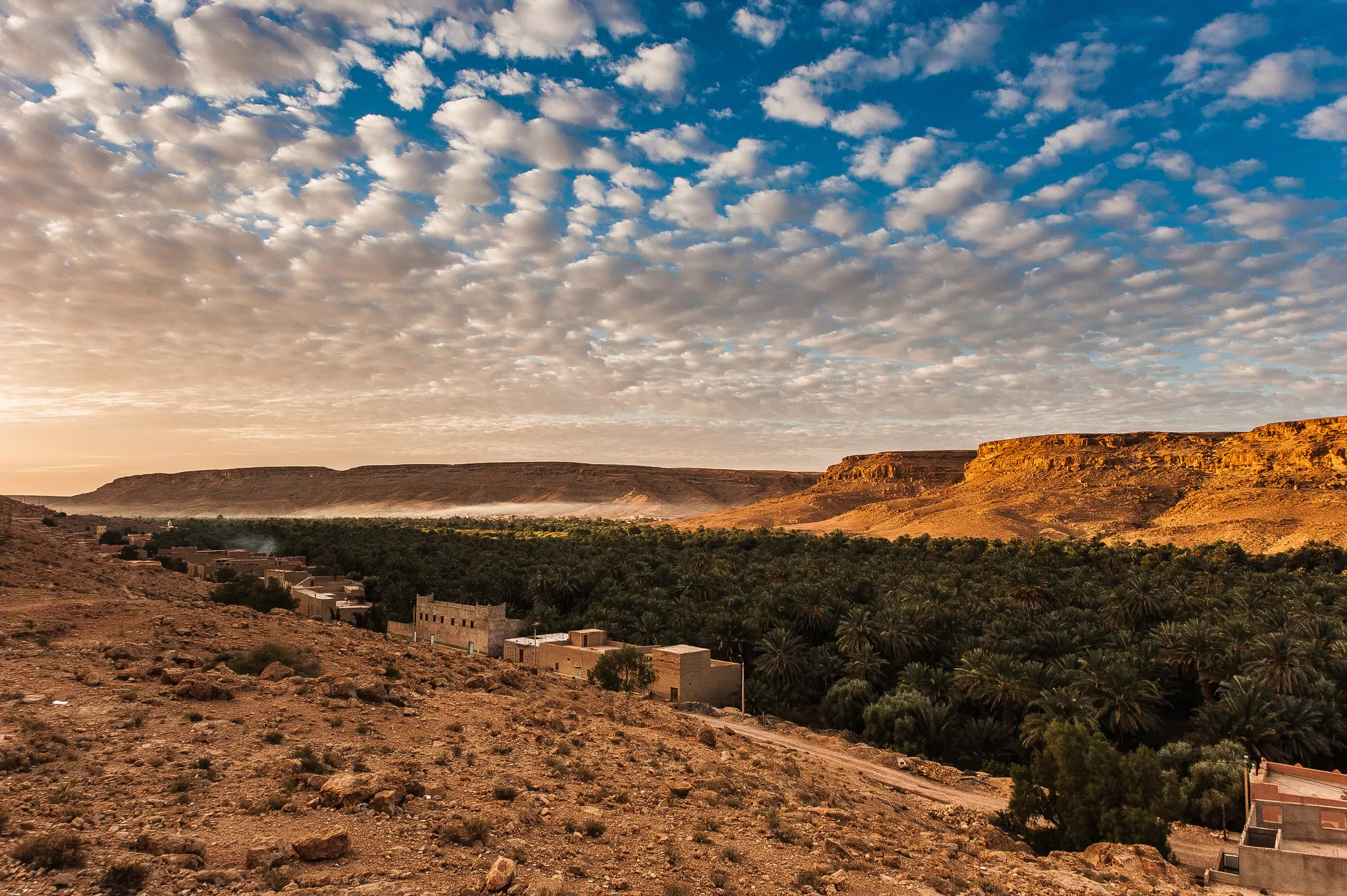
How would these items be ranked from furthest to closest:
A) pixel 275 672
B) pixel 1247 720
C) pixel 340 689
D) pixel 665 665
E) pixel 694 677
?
1. pixel 694 677
2. pixel 665 665
3. pixel 1247 720
4. pixel 275 672
5. pixel 340 689

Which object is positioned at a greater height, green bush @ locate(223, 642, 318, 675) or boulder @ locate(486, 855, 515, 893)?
green bush @ locate(223, 642, 318, 675)

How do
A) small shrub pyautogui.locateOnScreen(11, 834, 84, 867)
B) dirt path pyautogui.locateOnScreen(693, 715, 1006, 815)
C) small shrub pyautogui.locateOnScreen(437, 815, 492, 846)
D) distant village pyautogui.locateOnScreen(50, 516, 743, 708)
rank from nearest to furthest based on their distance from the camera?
small shrub pyautogui.locateOnScreen(11, 834, 84, 867) < small shrub pyautogui.locateOnScreen(437, 815, 492, 846) < dirt path pyautogui.locateOnScreen(693, 715, 1006, 815) < distant village pyautogui.locateOnScreen(50, 516, 743, 708)

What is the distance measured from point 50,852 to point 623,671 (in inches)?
860

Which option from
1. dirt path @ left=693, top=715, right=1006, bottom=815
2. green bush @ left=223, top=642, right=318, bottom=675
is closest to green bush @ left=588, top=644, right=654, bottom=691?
dirt path @ left=693, top=715, right=1006, bottom=815

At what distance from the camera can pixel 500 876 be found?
786 cm

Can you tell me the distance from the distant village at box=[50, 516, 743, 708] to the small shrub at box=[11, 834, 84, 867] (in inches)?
660

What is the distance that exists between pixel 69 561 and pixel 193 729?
19.6 m

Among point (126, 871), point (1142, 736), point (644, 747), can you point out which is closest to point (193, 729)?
point (126, 871)

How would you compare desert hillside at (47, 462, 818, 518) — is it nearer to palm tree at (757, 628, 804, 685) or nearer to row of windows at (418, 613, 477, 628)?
row of windows at (418, 613, 477, 628)

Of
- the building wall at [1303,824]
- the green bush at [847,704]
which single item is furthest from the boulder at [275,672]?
the building wall at [1303,824]

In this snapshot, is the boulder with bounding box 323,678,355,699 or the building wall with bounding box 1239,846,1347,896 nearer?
the boulder with bounding box 323,678,355,699

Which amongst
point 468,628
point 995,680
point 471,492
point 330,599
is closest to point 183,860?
point 995,680

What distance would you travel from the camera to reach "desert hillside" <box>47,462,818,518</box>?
176 metres

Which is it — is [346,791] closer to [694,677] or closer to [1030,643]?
[694,677]
